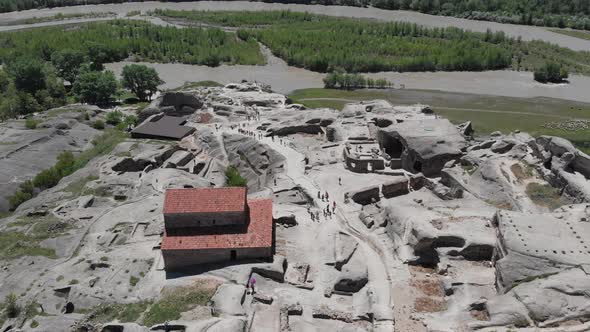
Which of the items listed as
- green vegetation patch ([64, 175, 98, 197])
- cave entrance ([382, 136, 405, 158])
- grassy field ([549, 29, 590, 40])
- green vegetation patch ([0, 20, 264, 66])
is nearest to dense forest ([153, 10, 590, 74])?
green vegetation patch ([0, 20, 264, 66])

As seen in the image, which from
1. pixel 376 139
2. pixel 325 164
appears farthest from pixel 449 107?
pixel 325 164

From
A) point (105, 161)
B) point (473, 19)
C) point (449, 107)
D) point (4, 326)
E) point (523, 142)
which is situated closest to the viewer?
point (4, 326)

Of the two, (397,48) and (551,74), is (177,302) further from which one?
(397,48)

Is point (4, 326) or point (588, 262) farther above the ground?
point (588, 262)

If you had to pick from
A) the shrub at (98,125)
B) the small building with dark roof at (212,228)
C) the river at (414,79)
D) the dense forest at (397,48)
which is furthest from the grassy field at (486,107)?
the small building with dark roof at (212,228)

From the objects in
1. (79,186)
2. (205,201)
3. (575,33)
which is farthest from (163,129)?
(575,33)

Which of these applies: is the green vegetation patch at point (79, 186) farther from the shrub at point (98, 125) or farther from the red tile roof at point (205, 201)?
the shrub at point (98, 125)

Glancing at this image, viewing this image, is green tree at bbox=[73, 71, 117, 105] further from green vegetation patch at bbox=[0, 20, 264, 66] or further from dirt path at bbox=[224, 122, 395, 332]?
dirt path at bbox=[224, 122, 395, 332]

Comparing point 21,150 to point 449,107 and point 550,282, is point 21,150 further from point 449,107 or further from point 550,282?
point 449,107

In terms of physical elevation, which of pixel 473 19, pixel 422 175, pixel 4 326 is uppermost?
pixel 473 19
